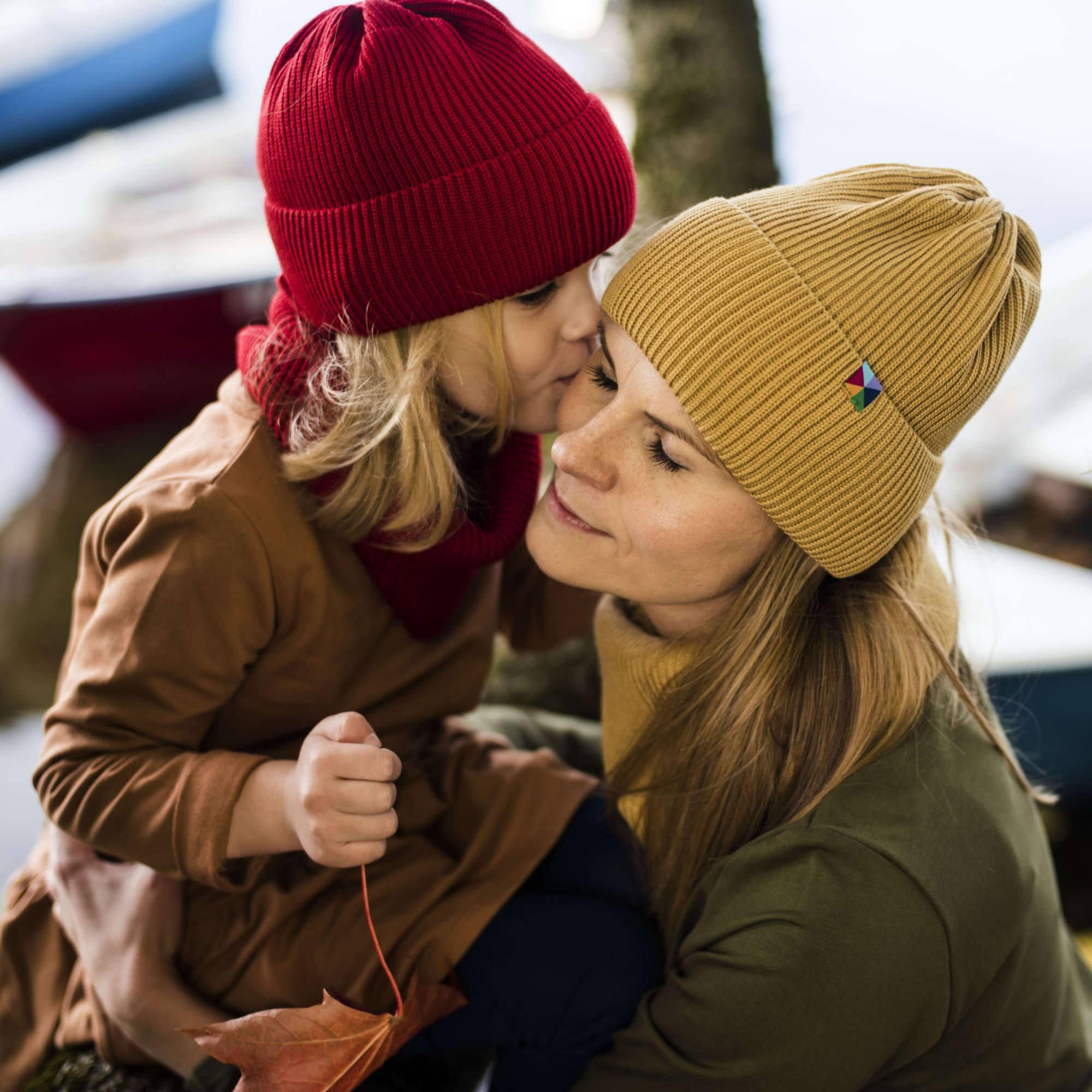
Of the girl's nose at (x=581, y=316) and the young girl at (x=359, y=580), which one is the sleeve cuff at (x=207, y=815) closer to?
the young girl at (x=359, y=580)

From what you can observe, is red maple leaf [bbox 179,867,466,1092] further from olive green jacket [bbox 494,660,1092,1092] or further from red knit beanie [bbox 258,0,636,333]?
red knit beanie [bbox 258,0,636,333]

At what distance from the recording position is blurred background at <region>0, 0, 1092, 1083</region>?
180 cm

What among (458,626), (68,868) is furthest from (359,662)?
(68,868)

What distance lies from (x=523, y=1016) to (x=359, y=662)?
17.2 inches

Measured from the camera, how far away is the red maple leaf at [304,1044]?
36.0 inches

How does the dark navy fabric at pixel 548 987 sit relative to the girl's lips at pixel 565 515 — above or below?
below

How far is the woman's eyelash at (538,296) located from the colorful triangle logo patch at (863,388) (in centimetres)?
36

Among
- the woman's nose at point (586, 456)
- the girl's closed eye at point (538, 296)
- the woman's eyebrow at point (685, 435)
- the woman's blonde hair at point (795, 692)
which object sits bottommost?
the woman's blonde hair at point (795, 692)

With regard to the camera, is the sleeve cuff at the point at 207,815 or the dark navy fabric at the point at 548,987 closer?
the sleeve cuff at the point at 207,815

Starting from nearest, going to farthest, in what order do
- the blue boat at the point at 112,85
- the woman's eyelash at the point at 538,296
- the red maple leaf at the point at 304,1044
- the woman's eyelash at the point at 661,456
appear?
the red maple leaf at the point at 304,1044 < the woman's eyelash at the point at 661,456 < the woman's eyelash at the point at 538,296 < the blue boat at the point at 112,85

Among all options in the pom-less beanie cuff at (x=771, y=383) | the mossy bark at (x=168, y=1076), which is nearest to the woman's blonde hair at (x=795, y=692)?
the pom-less beanie cuff at (x=771, y=383)

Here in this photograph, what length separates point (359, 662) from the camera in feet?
4.00

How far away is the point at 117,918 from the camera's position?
1.14 meters

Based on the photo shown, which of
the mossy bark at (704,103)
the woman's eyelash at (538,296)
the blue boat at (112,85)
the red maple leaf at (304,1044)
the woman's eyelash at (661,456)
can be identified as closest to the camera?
the red maple leaf at (304,1044)
